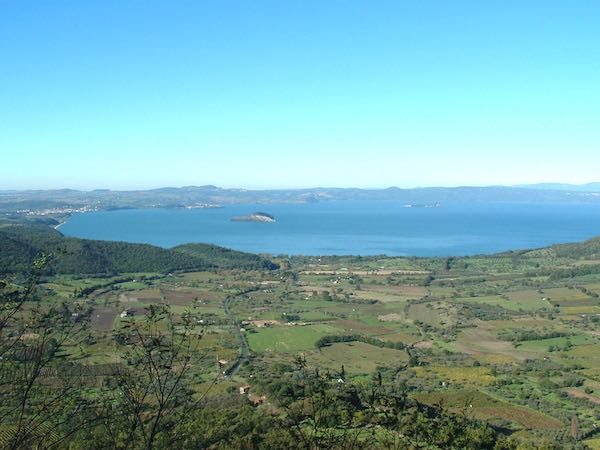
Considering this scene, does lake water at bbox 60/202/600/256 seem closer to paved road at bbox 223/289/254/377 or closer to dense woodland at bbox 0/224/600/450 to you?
dense woodland at bbox 0/224/600/450

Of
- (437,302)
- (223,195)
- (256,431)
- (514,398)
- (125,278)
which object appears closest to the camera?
(256,431)

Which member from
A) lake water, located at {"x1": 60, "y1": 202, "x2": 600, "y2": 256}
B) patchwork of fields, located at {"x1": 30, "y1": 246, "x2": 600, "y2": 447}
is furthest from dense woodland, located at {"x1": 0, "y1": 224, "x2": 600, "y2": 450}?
lake water, located at {"x1": 60, "y1": 202, "x2": 600, "y2": 256}

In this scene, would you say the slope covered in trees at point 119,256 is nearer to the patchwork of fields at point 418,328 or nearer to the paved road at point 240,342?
the patchwork of fields at point 418,328

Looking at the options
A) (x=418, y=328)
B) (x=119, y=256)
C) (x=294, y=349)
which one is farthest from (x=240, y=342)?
(x=119, y=256)

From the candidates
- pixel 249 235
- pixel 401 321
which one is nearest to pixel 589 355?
pixel 401 321

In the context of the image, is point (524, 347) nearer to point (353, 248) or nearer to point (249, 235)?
point (353, 248)

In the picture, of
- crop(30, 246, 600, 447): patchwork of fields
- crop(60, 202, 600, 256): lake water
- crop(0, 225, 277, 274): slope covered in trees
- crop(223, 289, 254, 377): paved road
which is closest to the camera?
crop(30, 246, 600, 447): patchwork of fields

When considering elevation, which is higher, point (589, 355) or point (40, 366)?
point (40, 366)

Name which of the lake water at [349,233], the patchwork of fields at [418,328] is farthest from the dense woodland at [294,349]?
the lake water at [349,233]

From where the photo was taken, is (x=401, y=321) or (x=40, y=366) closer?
(x=40, y=366)

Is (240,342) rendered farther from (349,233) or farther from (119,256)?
(349,233)

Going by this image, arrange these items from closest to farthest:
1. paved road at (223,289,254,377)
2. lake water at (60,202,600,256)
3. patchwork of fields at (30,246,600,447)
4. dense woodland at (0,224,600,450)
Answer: dense woodland at (0,224,600,450)
patchwork of fields at (30,246,600,447)
paved road at (223,289,254,377)
lake water at (60,202,600,256)
